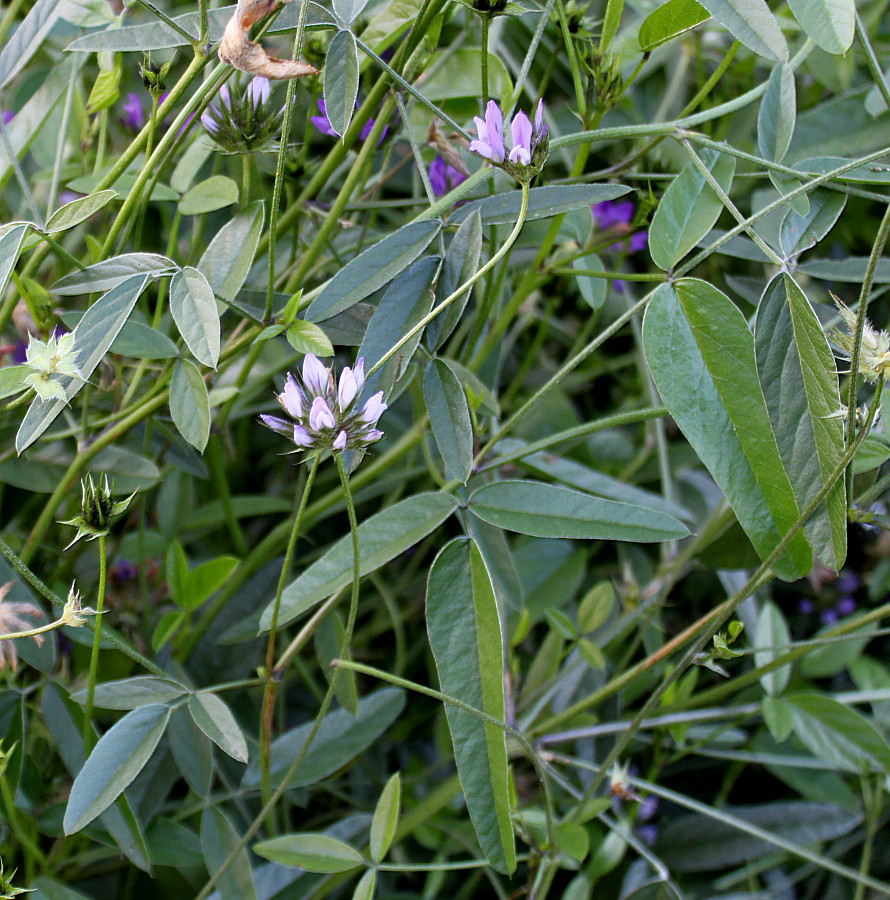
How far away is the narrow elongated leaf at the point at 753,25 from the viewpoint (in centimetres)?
37

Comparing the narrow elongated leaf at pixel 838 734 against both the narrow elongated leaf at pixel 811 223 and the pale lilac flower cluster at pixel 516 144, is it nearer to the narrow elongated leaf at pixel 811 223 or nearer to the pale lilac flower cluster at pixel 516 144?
the narrow elongated leaf at pixel 811 223

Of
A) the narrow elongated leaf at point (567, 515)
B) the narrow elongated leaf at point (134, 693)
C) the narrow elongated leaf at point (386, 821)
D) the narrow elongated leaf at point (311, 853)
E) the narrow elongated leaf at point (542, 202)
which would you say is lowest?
the narrow elongated leaf at point (311, 853)

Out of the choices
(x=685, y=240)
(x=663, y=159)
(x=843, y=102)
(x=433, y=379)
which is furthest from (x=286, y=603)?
(x=843, y=102)

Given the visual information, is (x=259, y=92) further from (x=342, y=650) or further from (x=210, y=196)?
(x=342, y=650)

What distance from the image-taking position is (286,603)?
1.40 feet

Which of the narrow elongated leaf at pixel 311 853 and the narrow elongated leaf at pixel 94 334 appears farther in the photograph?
the narrow elongated leaf at pixel 311 853

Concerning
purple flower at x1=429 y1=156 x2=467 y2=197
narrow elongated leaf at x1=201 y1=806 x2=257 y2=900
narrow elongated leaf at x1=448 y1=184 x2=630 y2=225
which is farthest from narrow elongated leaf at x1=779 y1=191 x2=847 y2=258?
narrow elongated leaf at x1=201 y1=806 x2=257 y2=900

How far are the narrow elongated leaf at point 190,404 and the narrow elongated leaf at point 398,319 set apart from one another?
81mm

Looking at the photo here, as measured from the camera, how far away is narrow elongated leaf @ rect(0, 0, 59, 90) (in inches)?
18.8

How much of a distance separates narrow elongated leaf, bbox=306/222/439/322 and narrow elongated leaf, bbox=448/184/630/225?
1.5 inches

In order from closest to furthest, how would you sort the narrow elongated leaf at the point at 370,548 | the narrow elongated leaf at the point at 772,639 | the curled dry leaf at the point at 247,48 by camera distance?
the curled dry leaf at the point at 247,48, the narrow elongated leaf at the point at 370,548, the narrow elongated leaf at the point at 772,639

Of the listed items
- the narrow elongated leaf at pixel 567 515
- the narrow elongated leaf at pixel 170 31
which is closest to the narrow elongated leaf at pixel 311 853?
the narrow elongated leaf at pixel 567 515

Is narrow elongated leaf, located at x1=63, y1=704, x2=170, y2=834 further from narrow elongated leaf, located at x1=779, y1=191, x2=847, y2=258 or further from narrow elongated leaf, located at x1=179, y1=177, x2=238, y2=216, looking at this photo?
narrow elongated leaf, located at x1=779, y1=191, x2=847, y2=258

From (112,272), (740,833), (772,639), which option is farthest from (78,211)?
(740,833)
